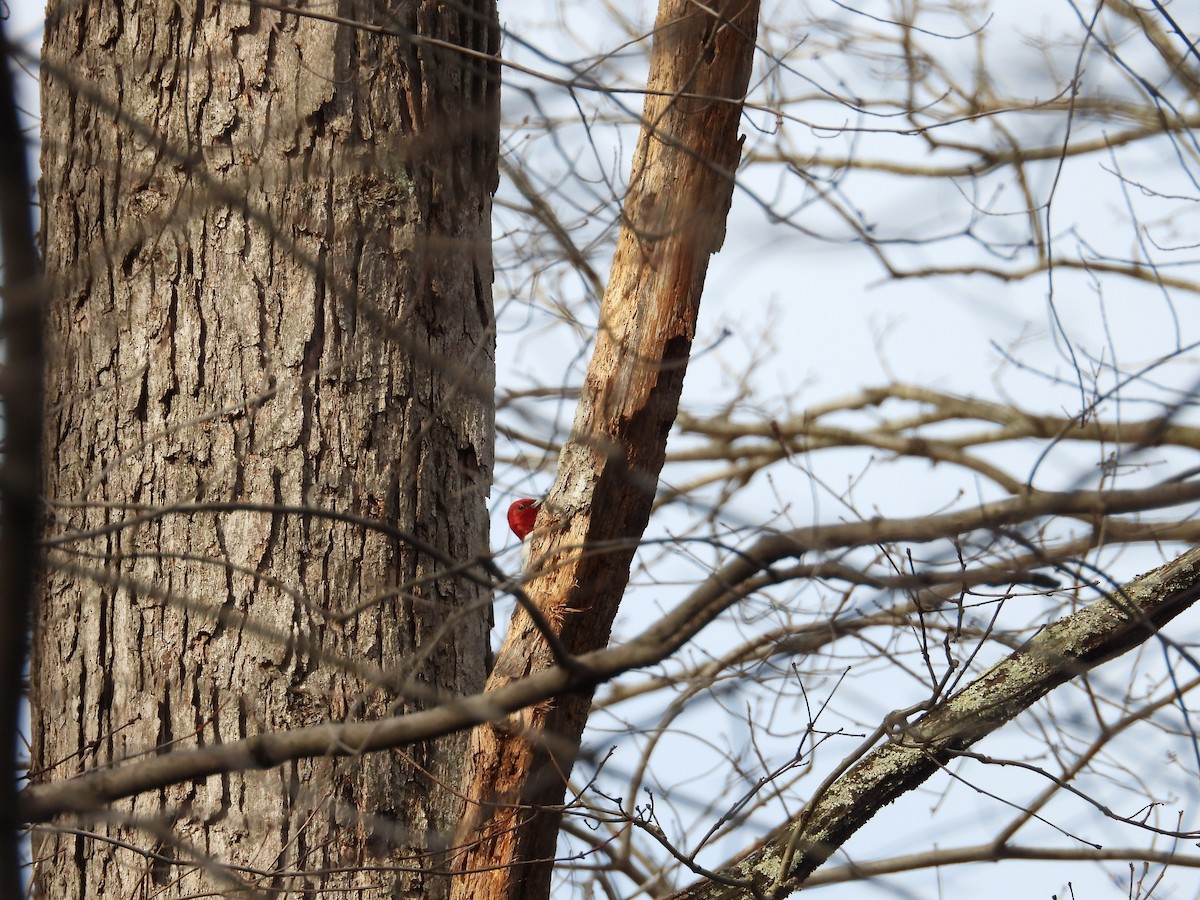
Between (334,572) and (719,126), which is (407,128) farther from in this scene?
(334,572)

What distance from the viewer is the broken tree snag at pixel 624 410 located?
2.37m

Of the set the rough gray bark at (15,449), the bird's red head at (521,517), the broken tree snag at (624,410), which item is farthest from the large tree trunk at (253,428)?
the rough gray bark at (15,449)

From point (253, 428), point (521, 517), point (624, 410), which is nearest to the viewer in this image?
point (253, 428)

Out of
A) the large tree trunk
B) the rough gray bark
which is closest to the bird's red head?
the large tree trunk

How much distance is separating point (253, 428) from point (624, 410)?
0.83 metres

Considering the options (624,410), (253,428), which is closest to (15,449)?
(253,428)

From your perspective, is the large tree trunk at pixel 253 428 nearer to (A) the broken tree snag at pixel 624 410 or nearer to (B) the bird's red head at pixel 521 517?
(A) the broken tree snag at pixel 624 410

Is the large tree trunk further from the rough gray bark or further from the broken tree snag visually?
the rough gray bark

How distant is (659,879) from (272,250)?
253cm

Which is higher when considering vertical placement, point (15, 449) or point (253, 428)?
point (253, 428)

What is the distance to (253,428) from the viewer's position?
7.80 ft

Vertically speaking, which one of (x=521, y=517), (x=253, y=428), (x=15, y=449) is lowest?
(x=15, y=449)

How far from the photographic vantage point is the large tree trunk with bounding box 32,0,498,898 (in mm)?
2246

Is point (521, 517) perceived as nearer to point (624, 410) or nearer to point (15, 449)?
point (624, 410)
